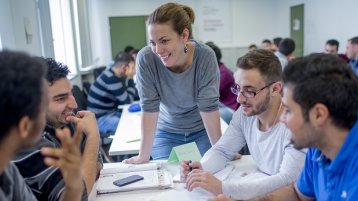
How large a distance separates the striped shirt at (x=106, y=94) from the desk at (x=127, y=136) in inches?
29.9

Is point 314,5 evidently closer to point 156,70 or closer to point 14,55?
point 156,70

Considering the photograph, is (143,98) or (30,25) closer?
(143,98)

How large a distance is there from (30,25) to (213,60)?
58.5 inches

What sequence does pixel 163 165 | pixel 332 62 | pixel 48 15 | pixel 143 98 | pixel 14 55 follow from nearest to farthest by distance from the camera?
pixel 14 55
pixel 332 62
pixel 163 165
pixel 143 98
pixel 48 15

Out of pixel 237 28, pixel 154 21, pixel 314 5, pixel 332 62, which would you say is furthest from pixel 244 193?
pixel 237 28

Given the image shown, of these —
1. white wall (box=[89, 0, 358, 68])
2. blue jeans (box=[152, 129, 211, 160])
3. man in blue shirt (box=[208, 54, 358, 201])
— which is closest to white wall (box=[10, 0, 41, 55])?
blue jeans (box=[152, 129, 211, 160])

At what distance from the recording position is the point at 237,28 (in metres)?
8.81

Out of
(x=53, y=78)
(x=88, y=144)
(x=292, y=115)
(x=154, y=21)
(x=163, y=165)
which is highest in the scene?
(x=154, y=21)

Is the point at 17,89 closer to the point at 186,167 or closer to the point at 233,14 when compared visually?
the point at 186,167

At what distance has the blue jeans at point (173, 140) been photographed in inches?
83.6

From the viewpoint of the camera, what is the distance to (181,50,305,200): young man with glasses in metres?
1.39

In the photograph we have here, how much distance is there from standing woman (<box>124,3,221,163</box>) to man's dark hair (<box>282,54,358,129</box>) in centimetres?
90

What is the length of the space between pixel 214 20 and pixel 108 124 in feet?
18.4

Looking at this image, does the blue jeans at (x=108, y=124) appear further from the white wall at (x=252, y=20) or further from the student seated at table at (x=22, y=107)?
the white wall at (x=252, y=20)
